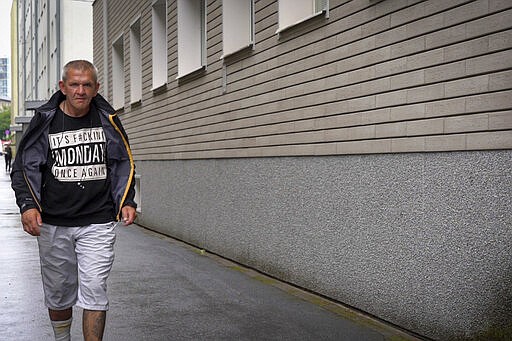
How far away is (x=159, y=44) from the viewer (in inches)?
569

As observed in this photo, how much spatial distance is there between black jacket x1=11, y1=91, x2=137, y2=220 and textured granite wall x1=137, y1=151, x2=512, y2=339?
215 cm

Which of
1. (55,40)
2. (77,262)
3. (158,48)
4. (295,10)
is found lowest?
(77,262)

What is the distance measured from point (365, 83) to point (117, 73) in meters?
13.7

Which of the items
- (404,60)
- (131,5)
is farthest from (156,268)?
(131,5)

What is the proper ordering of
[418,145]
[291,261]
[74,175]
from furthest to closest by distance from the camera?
[291,261] < [418,145] < [74,175]

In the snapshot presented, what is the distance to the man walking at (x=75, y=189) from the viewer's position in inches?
177

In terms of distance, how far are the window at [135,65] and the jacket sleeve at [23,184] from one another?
12.2 m

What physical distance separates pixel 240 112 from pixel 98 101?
4.90 m

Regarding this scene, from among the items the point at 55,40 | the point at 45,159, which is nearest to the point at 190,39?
the point at 45,159

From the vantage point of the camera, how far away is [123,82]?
19109 millimetres

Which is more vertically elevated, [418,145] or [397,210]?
[418,145]

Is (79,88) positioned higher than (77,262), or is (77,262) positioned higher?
(79,88)

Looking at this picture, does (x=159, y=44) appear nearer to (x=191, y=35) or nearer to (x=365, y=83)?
(x=191, y=35)

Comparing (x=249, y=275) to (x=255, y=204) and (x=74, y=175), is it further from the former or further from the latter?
(x=74, y=175)
